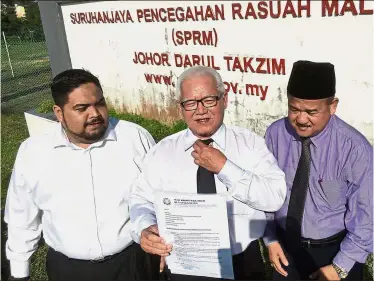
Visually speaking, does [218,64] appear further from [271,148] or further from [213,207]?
[213,207]

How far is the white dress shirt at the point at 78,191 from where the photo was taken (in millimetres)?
2416

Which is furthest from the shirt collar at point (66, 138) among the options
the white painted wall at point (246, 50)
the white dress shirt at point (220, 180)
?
the white painted wall at point (246, 50)

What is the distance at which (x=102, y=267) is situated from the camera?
2.46 metres

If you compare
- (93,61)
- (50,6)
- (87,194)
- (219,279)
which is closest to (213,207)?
(219,279)

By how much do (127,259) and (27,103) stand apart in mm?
10270

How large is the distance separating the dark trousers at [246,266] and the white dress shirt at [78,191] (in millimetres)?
557

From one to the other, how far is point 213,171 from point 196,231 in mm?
285

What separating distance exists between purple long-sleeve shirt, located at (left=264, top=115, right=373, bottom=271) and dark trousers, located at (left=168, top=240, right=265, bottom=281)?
0.42 ft

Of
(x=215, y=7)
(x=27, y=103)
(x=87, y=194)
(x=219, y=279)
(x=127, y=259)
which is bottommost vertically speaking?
(x=27, y=103)

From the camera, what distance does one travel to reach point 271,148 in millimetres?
2287

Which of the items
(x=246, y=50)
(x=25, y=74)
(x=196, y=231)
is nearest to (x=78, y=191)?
(x=196, y=231)

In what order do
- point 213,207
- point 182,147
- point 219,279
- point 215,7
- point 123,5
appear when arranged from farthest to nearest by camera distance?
point 123,5 → point 215,7 → point 182,147 → point 219,279 → point 213,207

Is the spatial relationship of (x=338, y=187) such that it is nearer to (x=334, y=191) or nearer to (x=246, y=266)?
(x=334, y=191)

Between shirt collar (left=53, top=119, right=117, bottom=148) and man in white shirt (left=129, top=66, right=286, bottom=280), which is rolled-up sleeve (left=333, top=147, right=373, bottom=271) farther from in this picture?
shirt collar (left=53, top=119, right=117, bottom=148)
